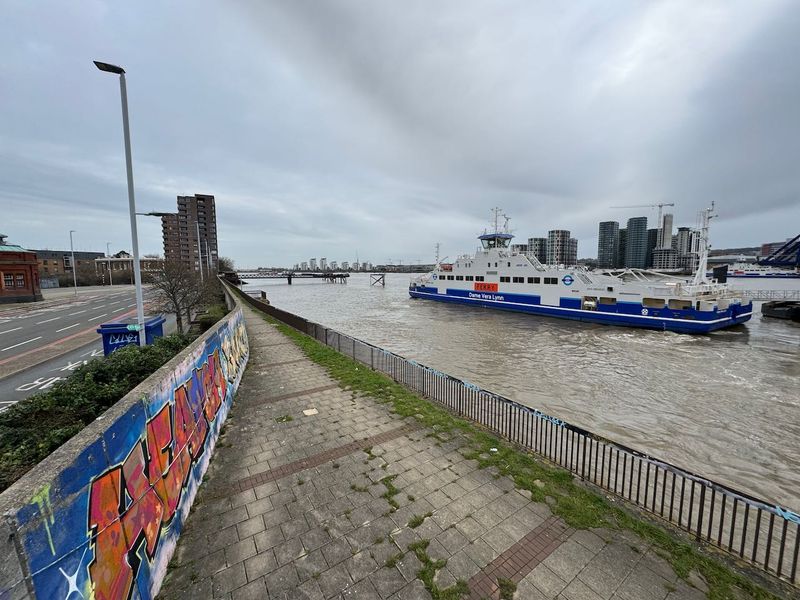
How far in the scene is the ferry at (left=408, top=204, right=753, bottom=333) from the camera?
24875 millimetres

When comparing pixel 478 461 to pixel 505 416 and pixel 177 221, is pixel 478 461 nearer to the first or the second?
pixel 505 416

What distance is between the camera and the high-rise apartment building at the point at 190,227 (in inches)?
4373

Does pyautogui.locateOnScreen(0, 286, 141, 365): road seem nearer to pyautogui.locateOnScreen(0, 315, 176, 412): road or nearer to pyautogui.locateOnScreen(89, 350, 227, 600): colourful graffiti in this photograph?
pyautogui.locateOnScreen(0, 315, 176, 412): road

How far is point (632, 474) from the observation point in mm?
4961

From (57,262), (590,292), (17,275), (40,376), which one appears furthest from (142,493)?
(57,262)

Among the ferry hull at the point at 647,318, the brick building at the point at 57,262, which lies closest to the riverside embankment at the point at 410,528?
the ferry hull at the point at 647,318

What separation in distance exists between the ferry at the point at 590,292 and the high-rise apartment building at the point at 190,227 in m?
94.4

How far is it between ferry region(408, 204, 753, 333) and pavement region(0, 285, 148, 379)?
3384 centimetres

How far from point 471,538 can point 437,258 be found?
1940 inches

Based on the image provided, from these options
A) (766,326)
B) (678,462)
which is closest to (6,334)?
(678,462)

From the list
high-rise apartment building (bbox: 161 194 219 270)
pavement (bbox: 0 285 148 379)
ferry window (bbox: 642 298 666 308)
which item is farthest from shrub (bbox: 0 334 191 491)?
high-rise apartment building (bbox: 161 194 219 270)

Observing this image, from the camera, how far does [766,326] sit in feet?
89.7

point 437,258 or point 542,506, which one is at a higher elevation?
point 437,258

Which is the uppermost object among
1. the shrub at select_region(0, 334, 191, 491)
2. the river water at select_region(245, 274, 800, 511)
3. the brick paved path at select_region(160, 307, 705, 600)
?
the shrub at select_region(0, 334, 191, 491)
